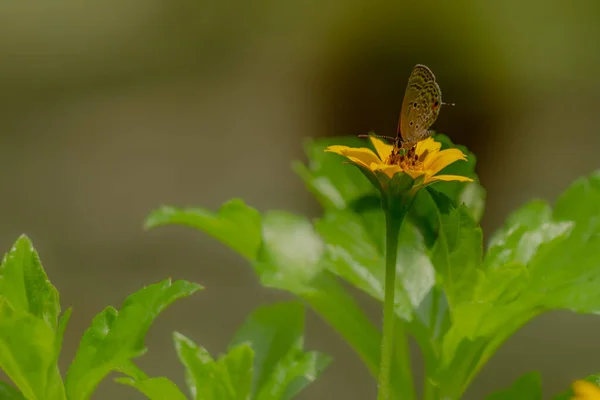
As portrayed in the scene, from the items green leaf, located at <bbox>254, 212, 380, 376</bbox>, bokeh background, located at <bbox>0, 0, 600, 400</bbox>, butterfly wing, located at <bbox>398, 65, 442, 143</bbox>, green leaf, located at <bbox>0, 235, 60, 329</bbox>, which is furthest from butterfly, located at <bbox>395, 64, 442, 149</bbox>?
bokeh background, located at <bbox>0, 0, 600, 400</bbox>

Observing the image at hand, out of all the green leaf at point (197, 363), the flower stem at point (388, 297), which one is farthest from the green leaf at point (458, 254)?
the green leaf at point (197, 363)

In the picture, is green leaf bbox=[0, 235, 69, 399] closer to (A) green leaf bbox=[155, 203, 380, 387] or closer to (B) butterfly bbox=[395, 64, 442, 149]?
(A) green leaf bbox=[155, 203, 380, 387]

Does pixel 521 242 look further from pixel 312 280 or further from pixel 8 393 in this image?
pixel 8 393

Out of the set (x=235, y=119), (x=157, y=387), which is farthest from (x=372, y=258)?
(x=235, y=119)

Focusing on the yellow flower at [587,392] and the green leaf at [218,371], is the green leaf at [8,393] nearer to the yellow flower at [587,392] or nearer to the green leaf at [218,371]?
the green leaf at [218,371]

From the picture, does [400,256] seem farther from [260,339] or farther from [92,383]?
[92,383]

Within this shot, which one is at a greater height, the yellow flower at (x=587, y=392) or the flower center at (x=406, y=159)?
the flower center at (x=406, y=159)
